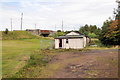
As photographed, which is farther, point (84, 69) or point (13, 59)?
point (13, 59)

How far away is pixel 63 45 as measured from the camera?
2442cm

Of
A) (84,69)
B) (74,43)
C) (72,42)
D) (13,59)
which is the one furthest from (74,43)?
(84,69)

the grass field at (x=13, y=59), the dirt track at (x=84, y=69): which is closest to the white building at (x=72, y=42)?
the grass field at (x=13, y=59)

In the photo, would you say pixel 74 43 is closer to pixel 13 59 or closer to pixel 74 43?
pixel 74 43

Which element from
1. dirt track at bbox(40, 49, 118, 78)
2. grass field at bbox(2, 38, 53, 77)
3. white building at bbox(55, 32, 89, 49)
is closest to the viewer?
dirt track at bbox(40, 49, 118, 78)

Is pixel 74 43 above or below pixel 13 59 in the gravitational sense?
above

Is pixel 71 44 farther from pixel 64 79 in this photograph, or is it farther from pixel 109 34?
pixel 64 79

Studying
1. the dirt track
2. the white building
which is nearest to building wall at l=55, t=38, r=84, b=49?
the white building

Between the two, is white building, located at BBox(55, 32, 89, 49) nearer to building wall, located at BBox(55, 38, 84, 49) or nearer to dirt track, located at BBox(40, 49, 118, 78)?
building wall, located at BBox(55, 38, 84, 49)

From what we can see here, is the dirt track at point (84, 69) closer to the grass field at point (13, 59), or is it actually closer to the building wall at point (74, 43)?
the grass field at point (13, 59)

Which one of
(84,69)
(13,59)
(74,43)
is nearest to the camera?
(84,69)

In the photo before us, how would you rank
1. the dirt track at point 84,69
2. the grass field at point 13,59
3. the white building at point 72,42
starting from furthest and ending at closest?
the white building at point 72,42
the grass field at point 13,59
the dirt track at point 84,69

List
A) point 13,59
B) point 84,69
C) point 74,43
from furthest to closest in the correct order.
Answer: point 74,43 → point 13,59 → point 84,69

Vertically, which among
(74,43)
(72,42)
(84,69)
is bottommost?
(84,69)
